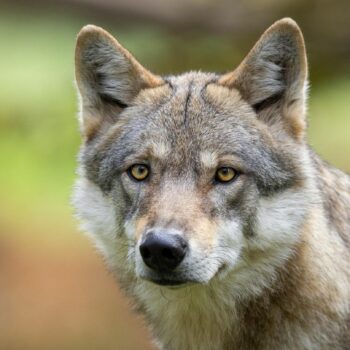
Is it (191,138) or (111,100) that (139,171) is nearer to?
(191,138)

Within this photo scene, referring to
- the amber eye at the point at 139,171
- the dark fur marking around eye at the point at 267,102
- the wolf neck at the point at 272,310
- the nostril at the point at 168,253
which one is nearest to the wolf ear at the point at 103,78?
the amber eye at the point at 139,171

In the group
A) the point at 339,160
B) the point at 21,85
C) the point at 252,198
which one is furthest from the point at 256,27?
the point at 252,198

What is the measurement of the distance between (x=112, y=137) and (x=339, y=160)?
852 centimetres

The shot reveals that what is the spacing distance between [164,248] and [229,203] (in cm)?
72

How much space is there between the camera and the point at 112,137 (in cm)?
832

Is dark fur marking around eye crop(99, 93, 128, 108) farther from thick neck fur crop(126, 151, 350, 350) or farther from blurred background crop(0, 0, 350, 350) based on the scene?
blurred background crop(0, 0, 350, 350)

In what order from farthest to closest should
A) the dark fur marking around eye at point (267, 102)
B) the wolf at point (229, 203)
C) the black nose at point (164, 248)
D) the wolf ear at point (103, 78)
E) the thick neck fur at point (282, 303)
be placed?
the wolf ear at point (103, 78) < the dark fur marking around eye at point (267, 102) < the thick neck fur at point (282, 303) < the wolf at point (229, 203) < the black nose at point (164, 248)

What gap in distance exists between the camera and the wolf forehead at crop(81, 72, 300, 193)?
25.5ft

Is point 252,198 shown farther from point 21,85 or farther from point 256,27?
point 21,85

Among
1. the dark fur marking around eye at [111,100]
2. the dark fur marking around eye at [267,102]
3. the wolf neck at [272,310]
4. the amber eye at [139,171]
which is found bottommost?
the wolf neck at [272,310]

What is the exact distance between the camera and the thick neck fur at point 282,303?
25.8ft

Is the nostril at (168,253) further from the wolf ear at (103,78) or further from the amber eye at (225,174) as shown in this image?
the wolf ear at (103,78)

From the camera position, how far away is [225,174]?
7.74 meters

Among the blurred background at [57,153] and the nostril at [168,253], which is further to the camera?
the blurred background at [57,153]
